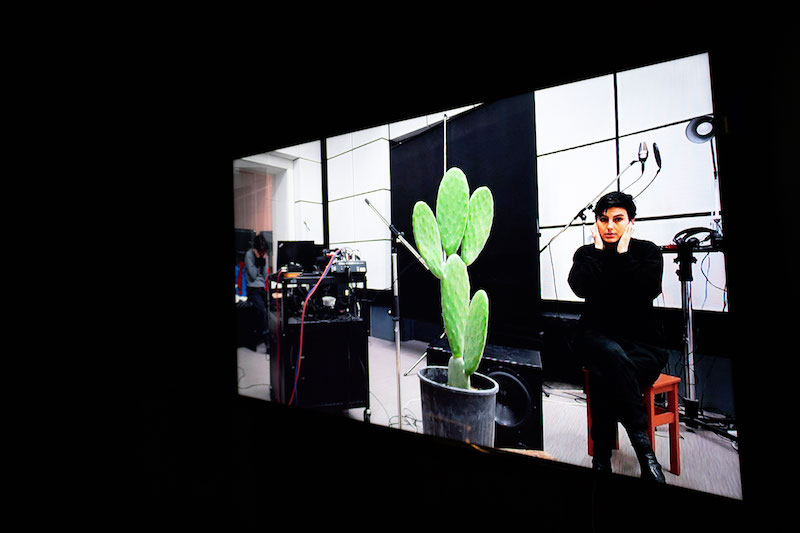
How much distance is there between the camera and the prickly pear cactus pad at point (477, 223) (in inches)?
51.3

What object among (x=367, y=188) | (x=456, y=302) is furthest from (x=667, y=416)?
(x=367, y=188)

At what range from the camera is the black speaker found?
128 centimetres

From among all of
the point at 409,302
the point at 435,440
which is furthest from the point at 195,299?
the point at 435,440

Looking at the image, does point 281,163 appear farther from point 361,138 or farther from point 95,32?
point 95,32

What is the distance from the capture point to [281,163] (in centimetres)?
286

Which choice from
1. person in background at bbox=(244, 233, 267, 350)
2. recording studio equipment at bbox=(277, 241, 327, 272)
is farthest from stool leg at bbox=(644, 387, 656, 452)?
person in background at bbox=(244, 233, 267, 350)

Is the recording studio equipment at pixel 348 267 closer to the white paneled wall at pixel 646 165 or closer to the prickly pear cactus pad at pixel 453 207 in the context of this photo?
the prickly pear cactus pad at pixel 453 207

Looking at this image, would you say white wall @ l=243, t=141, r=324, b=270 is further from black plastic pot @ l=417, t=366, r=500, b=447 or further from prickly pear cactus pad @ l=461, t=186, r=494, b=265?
black plastic pot @ l=417, t=366, r=500, b=447

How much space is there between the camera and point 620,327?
1103mm

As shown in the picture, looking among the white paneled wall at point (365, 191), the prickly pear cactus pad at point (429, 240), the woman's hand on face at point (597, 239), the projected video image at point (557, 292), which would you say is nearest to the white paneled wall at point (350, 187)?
the white paneled wall at point (365, 191)

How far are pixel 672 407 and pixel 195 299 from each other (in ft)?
7.99

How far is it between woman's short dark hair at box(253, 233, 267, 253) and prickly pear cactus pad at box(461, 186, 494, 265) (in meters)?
1.98

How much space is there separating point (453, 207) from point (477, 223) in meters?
0.12

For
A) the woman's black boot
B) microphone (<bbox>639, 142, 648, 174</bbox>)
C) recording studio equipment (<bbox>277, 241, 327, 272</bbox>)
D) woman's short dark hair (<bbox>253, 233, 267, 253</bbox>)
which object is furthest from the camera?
woman's short dark hair (<bbox>253, 233, 267, 253</bbox>)
